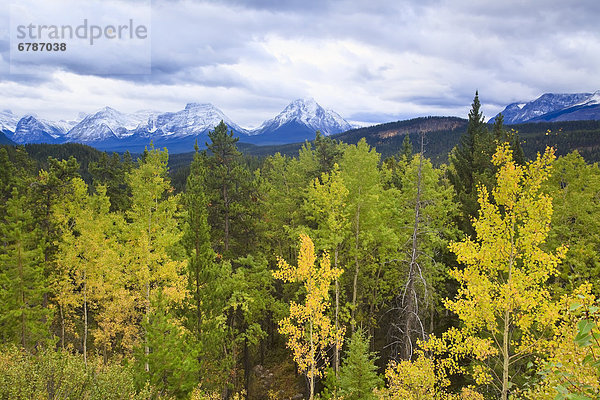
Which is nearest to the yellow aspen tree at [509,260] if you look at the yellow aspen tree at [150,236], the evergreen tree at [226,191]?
the yellow aspen tree at [150,236]

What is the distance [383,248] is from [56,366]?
51.9 ft

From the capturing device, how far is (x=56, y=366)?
11133 mm

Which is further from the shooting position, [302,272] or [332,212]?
[332,212]

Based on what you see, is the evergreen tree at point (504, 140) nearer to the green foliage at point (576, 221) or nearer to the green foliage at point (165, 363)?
the green foliage at point (576, 221)

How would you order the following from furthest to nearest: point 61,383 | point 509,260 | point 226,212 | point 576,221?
point 226,212 → point 576,221 → point 61,383 → point 509,260

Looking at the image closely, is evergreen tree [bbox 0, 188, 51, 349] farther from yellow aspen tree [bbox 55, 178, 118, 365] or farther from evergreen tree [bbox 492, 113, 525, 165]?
evergreen tree [bbox 492, 113, 525, 165]

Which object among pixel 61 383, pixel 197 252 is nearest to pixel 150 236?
pixel 197 252

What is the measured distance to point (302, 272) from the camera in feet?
51.8

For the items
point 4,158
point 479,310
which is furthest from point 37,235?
point 479,310

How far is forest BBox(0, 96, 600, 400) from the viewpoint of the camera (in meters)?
10.1

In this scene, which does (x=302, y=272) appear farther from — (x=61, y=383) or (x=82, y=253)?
(x=82, y=253)

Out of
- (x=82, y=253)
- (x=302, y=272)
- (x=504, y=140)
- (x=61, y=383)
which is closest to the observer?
(x=61, y=383)

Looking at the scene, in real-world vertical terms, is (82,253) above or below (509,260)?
below

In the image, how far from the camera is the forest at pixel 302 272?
10125mm
